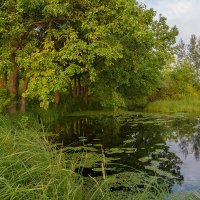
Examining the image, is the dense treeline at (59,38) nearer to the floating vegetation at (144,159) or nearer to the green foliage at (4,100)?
the green foliage at (4,100)

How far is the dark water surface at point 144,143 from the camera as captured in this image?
10484 millimetres

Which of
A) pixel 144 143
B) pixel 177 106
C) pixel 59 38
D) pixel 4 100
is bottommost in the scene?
pixel 144 143

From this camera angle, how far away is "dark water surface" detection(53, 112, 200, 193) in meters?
10.5

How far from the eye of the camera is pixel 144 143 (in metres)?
15.1

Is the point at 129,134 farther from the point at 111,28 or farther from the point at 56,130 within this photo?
the point at 111,28

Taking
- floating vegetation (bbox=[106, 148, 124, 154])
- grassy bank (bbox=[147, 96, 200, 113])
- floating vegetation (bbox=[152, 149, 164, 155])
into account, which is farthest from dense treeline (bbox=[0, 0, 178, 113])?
grassy bank (bbox=[147, 96, 200, 113])

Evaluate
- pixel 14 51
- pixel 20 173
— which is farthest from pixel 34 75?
pixel 20 173

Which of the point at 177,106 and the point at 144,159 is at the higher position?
the point at 177,106

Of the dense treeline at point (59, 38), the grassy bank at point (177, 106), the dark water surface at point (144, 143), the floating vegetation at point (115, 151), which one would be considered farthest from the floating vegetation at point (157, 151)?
the grassy bank at point (177, 106)

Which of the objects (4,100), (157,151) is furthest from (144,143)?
(4,100)

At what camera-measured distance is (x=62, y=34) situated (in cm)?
1750

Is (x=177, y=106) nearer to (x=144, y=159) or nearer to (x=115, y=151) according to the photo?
(x=115, y=151)

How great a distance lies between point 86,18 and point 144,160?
8578 millimetres

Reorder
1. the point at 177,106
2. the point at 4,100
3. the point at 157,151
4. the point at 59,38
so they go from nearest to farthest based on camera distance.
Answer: the point at 157,151 → the point at 59,38 → the point at 4,100 → the point at 177,106
